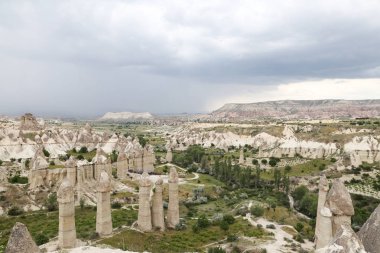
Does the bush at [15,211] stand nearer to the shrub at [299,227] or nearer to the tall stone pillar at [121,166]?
the tall stone pillar at [121,166]

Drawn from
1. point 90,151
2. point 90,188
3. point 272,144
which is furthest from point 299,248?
point 272,144

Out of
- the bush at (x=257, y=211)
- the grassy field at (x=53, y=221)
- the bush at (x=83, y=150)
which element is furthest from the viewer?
the bush at (x=83, y=150)

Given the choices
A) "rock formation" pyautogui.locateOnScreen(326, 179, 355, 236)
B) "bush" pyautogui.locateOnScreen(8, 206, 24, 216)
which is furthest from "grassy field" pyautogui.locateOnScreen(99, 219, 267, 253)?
"bush" pyautogui.locateOnScreen(8, 206, 24, 216)

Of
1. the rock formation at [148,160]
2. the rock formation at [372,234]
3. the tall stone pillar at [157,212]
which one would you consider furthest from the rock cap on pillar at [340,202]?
the rock formation at [148,160]

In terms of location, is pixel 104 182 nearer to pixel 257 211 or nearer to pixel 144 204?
pixel 144 204

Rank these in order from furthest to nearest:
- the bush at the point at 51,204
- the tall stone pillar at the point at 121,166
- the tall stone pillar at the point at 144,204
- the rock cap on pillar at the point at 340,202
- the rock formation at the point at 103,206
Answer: the tall stone pillar at the point at 121,166
the bush at the point at 51,204
the tall stone pillar at the point at 144,204
the rock formation at the point at 103,206
the rock cap on pillar at the point at 340,202

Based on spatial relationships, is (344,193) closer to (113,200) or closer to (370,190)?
(113,200)

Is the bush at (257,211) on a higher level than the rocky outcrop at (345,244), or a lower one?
lower

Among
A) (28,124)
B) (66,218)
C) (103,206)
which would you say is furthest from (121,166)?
(28,124)
